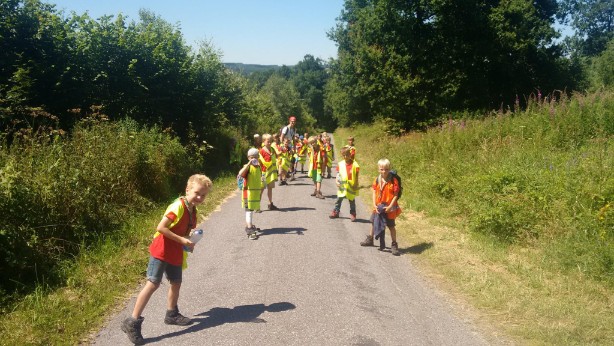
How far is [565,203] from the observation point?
7.45m

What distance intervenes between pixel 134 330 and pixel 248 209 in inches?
169

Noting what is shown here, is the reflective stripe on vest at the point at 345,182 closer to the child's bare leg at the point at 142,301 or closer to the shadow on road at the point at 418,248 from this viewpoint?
the shadow on road at the point at 418,248

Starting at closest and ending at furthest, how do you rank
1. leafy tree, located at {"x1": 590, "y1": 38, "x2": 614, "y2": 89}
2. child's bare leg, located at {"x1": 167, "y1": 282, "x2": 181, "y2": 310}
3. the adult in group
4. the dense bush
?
child's bare leg, located at {"x1": 167, "y1": 282, "x2": 181, "y2": 310}, the dense bush, the adult in group, leafy tree, located at {"x1": 590, "y1": 38, "x2": 614, "y2": 89}

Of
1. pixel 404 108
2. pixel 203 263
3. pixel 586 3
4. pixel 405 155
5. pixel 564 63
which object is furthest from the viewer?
pixel 586 3

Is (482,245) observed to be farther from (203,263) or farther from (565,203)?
(203,263)

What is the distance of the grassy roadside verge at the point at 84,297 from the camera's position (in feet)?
15.1

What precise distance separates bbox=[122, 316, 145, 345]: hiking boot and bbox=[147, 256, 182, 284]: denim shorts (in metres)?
0.43

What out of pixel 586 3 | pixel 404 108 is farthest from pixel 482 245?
pixel 586 3

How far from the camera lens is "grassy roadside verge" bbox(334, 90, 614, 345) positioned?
207 inches

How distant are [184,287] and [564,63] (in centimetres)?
3615

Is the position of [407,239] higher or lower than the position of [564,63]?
lower

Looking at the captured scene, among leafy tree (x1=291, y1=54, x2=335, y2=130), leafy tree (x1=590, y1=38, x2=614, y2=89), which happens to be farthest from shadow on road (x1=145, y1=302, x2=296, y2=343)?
leafy tree (x1=291, y1=54, x2=335, y2=130)

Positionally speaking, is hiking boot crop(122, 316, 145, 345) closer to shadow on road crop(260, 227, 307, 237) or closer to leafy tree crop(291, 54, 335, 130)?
shadow on road crop(260, 227, 307, 237)

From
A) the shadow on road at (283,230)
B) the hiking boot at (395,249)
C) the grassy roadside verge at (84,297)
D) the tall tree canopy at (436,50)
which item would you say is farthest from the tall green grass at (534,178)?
the tall tree canopy at (436,50)
